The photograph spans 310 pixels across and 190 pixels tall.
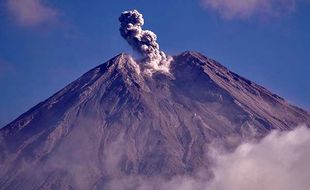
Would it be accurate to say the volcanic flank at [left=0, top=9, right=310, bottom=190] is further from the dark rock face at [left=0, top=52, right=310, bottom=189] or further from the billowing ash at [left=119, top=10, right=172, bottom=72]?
the billowing ash at [left=119, top=10, right=172, bottom=72]

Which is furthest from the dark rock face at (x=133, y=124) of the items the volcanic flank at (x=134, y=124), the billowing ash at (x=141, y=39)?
the billowing ash at (x=141, y=39)

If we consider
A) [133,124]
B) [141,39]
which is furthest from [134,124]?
[141,39]

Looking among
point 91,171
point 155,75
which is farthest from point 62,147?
point 155,75

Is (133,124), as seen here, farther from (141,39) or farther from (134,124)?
(141,39)

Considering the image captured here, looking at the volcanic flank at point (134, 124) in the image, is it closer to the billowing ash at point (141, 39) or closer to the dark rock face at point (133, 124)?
the dark rock face at point (133, 124)

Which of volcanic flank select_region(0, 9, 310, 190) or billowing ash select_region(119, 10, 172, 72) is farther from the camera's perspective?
billowing ash select_region(119, 10, 172, 72)

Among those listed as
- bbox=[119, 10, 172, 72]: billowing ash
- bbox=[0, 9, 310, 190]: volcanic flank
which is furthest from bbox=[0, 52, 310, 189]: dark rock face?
bbox=[119, 10, 172, 72]: billowing ash
